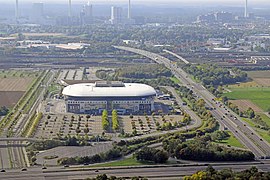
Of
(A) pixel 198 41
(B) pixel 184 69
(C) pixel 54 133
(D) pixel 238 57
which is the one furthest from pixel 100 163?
Result: (A) pixel 198 41

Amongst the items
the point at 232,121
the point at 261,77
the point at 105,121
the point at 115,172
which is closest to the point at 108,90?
the point at 105,121

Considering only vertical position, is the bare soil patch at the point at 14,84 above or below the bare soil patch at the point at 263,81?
above

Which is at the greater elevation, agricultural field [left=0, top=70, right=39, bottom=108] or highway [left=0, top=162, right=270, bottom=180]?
highway [left=0, top=162, right=270, bottom=180]

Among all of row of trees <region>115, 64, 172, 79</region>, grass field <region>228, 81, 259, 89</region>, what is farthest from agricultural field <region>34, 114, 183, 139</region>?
row of trees <region>115, 64, 172, 79</region>

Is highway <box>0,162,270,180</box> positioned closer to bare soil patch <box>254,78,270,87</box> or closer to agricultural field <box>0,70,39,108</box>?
agricultural field <box>0,70,39,108</box>

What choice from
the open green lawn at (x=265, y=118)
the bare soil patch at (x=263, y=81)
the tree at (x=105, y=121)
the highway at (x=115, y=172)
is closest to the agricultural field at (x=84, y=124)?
the tree at (x=105, y=121)

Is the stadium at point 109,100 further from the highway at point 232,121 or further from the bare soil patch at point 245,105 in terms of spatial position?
the bare soil patch at point 245,105

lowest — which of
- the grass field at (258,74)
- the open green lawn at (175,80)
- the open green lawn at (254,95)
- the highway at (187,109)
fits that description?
the grass field at (258,74)
